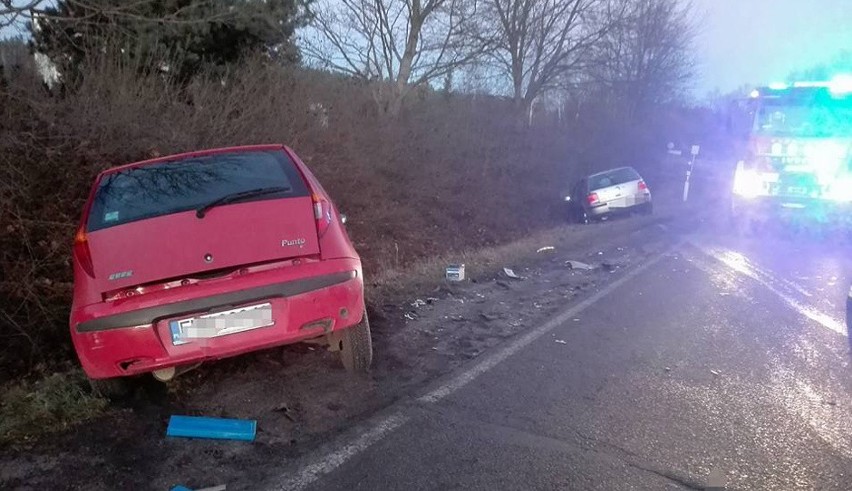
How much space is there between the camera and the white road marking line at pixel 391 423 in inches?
132

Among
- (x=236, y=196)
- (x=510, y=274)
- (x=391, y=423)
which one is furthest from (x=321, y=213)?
(x=510, y=274)

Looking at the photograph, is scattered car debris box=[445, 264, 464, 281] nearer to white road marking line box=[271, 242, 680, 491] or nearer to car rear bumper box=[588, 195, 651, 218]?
white road marking line box=[271, 242, 680, 491]

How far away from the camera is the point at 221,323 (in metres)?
3.91

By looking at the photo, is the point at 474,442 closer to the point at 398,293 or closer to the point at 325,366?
the point at 325,366

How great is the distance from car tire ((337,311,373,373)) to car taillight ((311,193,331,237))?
2.18 ft

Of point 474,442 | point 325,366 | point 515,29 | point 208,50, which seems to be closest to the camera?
point 474,442

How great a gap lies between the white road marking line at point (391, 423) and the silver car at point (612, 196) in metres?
11.3

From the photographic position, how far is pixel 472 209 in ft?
55.0

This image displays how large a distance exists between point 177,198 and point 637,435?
320 centimetres

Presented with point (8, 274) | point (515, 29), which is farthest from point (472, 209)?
point (8, 274)

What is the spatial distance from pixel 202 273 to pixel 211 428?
2.95ft

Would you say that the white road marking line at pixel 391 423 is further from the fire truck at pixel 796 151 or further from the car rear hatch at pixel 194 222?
the fire truck at pixel 796 151

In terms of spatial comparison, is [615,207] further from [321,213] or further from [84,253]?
[84,253]

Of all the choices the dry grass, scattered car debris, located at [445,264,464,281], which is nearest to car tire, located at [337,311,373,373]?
the dry grass
